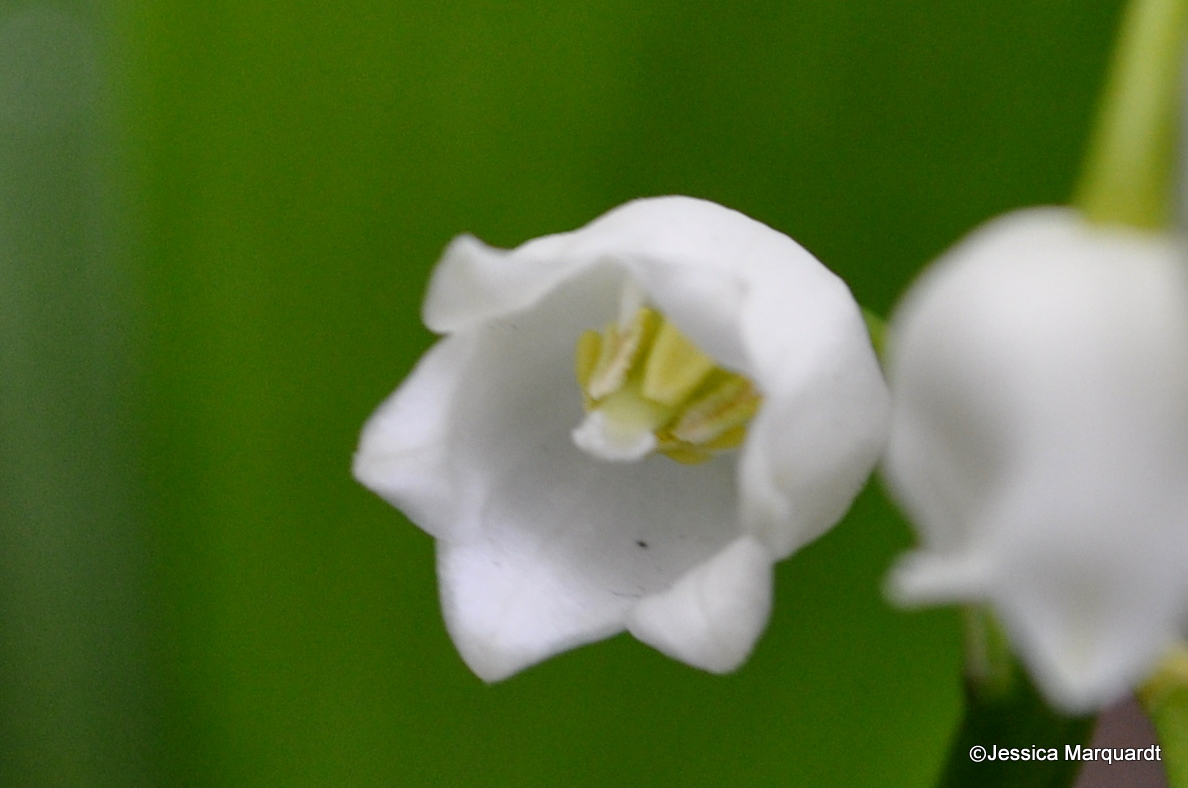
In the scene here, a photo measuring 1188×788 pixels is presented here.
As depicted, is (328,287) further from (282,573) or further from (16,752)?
(16,752)

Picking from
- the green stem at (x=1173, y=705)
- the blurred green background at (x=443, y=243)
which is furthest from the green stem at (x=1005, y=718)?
the blurred green background at (x=443, y=243)

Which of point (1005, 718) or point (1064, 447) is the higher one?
point (1064, 447)

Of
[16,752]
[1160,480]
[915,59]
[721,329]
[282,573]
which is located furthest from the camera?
[16,752]

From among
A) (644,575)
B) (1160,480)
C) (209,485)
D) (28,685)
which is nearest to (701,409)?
(644,575)

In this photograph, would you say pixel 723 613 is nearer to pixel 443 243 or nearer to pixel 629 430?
pixel 629 430

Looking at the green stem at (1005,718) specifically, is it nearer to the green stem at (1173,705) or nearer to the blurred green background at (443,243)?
the green stem at (1173,705)

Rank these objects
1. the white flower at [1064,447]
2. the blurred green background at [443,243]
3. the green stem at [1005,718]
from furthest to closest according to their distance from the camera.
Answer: the blurred green background at [443,243]
the green stem at [1005,718]
the white flower at [1064,447]

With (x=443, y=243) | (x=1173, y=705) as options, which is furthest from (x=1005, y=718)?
(x=443, y=243)
